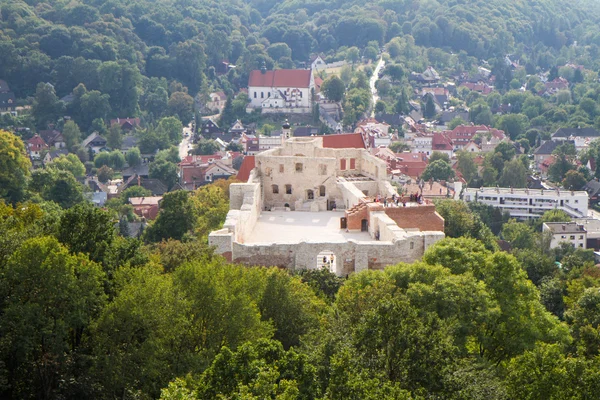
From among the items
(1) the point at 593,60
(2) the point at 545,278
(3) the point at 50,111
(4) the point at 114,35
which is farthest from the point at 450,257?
(1) the point at 593,60

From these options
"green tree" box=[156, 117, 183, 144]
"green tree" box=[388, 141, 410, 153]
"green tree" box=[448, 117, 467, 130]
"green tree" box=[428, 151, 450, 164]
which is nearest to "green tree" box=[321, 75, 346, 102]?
"green tree" box=[448, 117, 467, 130]

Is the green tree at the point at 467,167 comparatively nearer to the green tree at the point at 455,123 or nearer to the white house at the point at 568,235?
the white house at the point at 568,235

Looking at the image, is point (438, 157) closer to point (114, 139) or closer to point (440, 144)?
point (440, 144)

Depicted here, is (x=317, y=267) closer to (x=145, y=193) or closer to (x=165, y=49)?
(x=145, y=193)

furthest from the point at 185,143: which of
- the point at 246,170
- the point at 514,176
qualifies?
the point at 246,170

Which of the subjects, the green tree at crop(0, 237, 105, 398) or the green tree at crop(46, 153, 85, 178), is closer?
the green tree at crop(0, 237, 105, 398)

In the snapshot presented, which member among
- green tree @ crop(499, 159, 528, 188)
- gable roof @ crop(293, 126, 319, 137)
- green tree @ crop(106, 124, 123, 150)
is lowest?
green tree @ crop(499, 159, 528, 188)

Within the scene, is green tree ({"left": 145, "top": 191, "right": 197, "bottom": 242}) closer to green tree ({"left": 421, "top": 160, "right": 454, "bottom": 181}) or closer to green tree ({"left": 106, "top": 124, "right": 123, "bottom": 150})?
green tree ({"left": 421, "top": 160, "right": 454, "bottom": 181})
